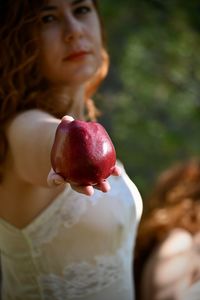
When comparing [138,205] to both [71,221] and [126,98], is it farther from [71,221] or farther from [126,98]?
[126,98]

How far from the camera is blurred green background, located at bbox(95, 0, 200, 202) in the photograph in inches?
101

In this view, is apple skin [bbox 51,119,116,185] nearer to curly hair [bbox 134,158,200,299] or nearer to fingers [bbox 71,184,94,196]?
fingers [bbox 71,184,94,196]

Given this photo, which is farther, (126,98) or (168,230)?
(126,98)

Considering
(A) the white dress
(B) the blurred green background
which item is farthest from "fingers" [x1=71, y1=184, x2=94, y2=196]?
(B) the blurred green background

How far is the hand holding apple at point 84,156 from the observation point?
796 mm

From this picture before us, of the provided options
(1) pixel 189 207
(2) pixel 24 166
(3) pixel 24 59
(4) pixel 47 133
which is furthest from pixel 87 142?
(1) pixel 189 207

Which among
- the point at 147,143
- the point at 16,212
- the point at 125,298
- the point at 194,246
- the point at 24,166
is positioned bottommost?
the point at 147,143

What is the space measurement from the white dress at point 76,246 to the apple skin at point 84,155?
1.44ft

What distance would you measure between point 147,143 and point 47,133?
172 cm

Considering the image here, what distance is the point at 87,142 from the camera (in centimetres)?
80

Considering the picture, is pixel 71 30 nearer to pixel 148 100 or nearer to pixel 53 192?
pixel 53 192

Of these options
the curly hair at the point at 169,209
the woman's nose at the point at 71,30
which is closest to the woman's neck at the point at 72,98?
the woman's nose at the point at 71,30

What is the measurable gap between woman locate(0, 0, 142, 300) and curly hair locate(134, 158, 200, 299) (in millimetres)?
Answer: 677

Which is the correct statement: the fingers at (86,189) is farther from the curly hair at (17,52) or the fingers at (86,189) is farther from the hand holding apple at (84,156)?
the curly hair at (17,52)
